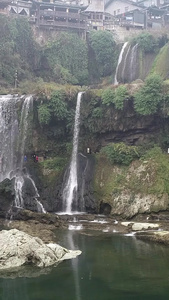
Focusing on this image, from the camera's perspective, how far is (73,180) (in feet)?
107

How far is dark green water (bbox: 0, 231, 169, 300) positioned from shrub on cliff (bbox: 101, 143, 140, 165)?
10.9 m

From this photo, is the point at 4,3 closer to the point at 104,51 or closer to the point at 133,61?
the point at 104,51

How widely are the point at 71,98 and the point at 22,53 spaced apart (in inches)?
617

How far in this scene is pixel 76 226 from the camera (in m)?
26.4

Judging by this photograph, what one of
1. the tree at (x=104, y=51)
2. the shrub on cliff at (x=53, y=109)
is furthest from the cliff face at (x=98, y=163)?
the tree at (x=104, y=51)

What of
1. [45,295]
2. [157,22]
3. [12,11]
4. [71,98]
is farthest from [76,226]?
[157,22]

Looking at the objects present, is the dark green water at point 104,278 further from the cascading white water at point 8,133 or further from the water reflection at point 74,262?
the cascading white water at point 8,133

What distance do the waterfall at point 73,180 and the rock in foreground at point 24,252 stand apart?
432 inches

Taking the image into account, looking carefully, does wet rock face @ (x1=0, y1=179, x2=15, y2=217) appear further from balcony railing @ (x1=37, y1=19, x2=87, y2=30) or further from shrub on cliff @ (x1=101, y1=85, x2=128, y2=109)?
balcony railing @ (x1=37, y1=19, x2=87, y2=30)

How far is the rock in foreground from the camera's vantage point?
1884 cm

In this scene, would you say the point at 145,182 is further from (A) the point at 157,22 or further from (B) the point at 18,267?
(A) the point at 157,22

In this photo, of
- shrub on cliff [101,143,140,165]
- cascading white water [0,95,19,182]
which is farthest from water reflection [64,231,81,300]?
cascading white water [0,95,19,182]

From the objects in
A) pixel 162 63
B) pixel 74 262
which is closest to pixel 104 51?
pixel 162 63

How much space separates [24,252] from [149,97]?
18.8m
